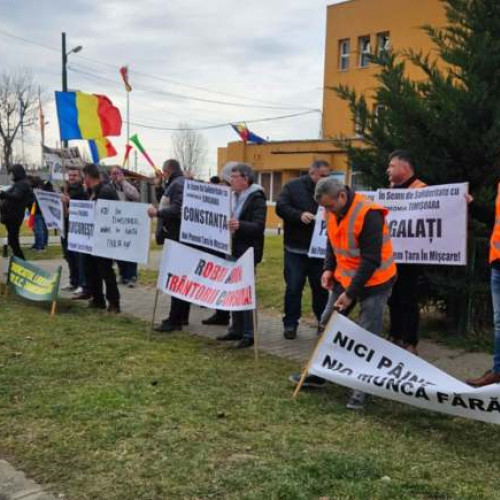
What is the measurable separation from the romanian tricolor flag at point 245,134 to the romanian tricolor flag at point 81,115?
2258cm

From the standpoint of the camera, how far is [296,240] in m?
7.05

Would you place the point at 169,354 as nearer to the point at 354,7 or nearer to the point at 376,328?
the point at 376,328

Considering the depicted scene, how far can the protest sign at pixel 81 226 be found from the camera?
8414 mm

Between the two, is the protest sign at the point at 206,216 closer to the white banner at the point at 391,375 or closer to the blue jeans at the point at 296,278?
the blue jeans at the point at 296,278

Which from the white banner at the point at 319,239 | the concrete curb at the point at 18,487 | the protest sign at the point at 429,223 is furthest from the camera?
the white banner at the point at 319,239

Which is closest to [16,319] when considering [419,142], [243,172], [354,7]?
[243,172]

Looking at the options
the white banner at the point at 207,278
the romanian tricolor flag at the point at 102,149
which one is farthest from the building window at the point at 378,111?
the romanian tricolor flag at the point at 102,149

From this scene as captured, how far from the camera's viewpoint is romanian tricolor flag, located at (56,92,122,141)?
9.69m

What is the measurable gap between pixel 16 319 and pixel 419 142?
17.2 ft

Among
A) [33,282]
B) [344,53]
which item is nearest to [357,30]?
[344,53]

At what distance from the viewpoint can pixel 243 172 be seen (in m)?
6.59

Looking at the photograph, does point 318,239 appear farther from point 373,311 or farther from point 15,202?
point 15,202

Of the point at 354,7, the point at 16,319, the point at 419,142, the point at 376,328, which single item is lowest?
the point at 16,319

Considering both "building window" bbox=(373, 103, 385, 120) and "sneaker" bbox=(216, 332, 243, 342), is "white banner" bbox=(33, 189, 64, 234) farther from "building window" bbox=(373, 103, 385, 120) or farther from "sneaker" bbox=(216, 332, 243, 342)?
"building window" bbox=(373, 103, 385, 120)
